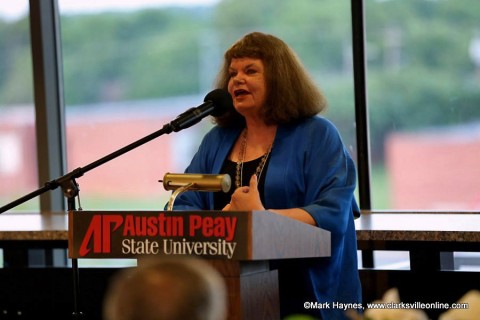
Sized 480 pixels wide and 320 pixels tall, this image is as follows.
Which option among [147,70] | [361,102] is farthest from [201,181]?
[147,70]

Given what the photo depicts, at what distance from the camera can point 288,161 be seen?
2.95 m

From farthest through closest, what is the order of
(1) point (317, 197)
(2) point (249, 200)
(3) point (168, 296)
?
1. (1) point (317, 197)
2. (2) point (249, 200)
3. (3) point (168, 296)

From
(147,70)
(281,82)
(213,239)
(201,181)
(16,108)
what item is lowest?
(213,239)

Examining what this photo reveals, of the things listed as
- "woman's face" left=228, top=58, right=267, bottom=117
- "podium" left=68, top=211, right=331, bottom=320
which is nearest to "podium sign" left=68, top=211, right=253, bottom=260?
"podium" left=68, top=211, right=331, bottom=320

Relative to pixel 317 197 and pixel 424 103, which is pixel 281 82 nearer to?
pixel 317 197

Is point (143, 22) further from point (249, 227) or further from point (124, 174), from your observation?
point (249, 227)

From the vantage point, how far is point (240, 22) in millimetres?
4859

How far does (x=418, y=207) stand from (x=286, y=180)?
178 centimetres

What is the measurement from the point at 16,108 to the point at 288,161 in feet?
9.57

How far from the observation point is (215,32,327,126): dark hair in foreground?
3.04 m

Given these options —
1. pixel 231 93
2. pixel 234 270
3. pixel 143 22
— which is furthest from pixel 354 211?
pixel 143 22

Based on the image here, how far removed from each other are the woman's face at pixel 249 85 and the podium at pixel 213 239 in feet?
2.22

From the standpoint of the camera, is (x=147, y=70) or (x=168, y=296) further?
(x=147, y=70)

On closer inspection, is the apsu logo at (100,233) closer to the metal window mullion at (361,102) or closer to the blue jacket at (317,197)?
the blue jacket at (317,197)
